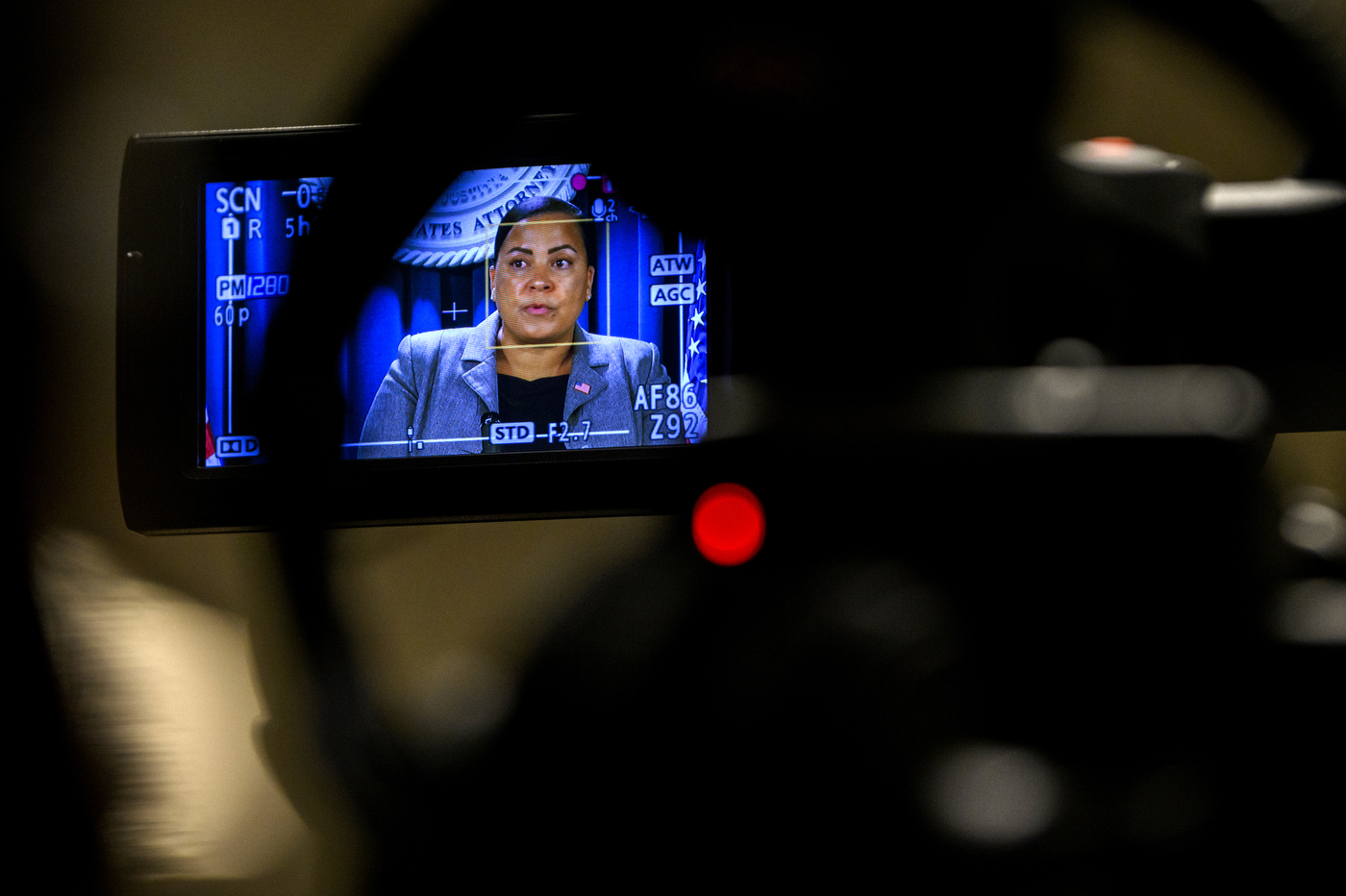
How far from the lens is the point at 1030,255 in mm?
343

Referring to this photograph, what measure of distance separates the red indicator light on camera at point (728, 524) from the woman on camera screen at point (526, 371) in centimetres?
10

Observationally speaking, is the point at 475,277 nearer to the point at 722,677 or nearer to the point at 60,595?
the point at 722,677

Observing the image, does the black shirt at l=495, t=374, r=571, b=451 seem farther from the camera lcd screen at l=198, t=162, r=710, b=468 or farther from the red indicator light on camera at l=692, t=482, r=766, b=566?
the red indicator light on camera at l=692, t=482, r=766, b=566

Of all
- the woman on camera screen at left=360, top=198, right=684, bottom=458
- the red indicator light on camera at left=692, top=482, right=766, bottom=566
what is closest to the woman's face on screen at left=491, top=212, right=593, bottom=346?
the woman on camera screen at left=360, top=198, right=684, bottom=458

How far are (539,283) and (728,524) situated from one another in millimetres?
163

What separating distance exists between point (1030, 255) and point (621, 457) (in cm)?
19

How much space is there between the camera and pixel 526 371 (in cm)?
44

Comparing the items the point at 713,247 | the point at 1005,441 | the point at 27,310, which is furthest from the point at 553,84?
the point at 27,310

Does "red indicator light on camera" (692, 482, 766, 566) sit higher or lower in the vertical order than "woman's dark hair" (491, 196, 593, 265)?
lower

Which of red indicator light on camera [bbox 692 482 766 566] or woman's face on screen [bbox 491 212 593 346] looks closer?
red indicator light on camera [bbox 692 482 766 566]

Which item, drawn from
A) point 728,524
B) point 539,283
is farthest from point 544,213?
point 728,524

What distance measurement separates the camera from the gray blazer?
433 mm

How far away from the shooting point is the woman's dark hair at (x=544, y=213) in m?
0.43

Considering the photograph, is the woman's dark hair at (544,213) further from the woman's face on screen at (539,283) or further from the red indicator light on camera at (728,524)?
the red indicator light on camera at (728,524)
